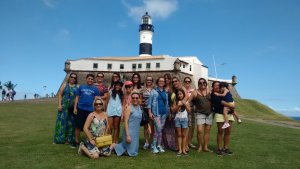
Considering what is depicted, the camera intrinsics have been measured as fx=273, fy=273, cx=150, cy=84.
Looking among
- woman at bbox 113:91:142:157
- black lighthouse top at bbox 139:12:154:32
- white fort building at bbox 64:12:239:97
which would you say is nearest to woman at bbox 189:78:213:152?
woman at bbox 113:91:142:157

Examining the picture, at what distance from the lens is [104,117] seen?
710 cm

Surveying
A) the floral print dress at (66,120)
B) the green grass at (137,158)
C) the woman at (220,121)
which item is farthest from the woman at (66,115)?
the woman at (220,121)

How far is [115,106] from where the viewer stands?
24.6 ft

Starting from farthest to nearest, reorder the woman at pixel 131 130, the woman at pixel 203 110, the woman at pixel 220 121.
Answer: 1. the woman at pixel 203 110
2. the woman at pixel 220 121
3. the woman at pixel 131 130

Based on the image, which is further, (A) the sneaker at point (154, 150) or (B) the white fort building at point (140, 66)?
(B) the white fort building at point (140, 66)

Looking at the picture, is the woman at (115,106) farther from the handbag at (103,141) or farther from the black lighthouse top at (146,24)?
the black lighthouse top at (146,24)

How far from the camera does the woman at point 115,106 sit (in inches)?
296

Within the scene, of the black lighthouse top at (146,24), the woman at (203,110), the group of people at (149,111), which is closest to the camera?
the group of people at (149,111)

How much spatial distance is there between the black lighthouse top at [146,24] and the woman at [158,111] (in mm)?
56393

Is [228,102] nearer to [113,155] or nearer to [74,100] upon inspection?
[113,155]

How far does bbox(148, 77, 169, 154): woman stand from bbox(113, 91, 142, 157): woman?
0.37 meters

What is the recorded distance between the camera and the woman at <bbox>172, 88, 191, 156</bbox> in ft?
24.5

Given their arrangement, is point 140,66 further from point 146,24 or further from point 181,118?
point 181,118

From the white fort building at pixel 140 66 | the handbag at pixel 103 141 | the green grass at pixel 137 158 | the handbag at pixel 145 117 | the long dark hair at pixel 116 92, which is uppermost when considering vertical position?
the white fort building at pixel 140 66
